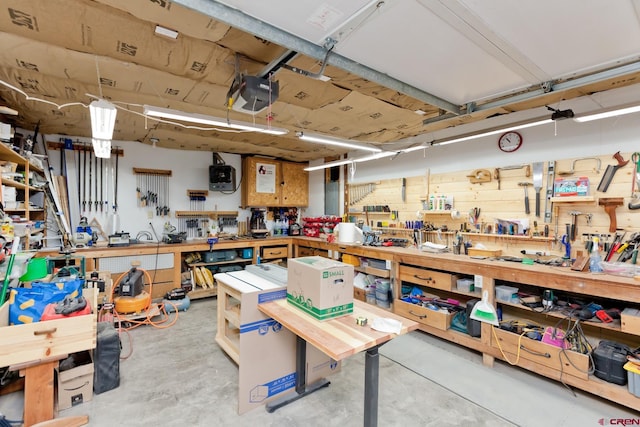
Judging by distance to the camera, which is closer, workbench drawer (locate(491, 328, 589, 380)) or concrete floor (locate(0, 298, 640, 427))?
concrete floor (locate(0, 298, 640, 427))

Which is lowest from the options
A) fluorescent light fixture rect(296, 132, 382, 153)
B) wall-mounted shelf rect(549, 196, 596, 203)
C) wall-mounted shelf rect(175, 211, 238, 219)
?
wall-mounted shelf rect(175, 211, 238, 219)

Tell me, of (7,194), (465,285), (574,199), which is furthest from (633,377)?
(7,194)

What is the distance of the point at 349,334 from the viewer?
66.0 inches

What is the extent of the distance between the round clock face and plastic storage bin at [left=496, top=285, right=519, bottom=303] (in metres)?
1.62

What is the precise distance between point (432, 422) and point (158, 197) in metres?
5.22

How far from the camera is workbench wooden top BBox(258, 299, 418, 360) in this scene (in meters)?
1.53

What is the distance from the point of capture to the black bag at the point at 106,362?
239cm

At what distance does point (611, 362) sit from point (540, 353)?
45 centimetres

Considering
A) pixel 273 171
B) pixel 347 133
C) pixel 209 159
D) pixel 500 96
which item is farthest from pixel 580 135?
pixel 209 159

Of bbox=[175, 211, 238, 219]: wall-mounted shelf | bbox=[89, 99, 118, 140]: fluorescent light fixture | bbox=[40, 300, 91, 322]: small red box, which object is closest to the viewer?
bbox=[40, 300, 91, 322]: small red box

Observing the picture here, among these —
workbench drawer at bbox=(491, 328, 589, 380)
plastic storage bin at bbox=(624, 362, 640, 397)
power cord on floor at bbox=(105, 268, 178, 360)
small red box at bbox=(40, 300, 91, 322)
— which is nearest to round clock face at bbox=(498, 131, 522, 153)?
workbench drawer at bbox=(491, 328, 589, 380)

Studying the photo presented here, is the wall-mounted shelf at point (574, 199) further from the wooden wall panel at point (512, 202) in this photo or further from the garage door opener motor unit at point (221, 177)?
the garage door opener motor unit at point (221, 177)

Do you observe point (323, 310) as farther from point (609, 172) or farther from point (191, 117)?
point (609, 172)

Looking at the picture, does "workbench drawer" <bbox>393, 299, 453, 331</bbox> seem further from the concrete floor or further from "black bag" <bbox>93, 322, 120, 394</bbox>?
"black bag" <bbox>93, 322, 120, 394</bbox>
